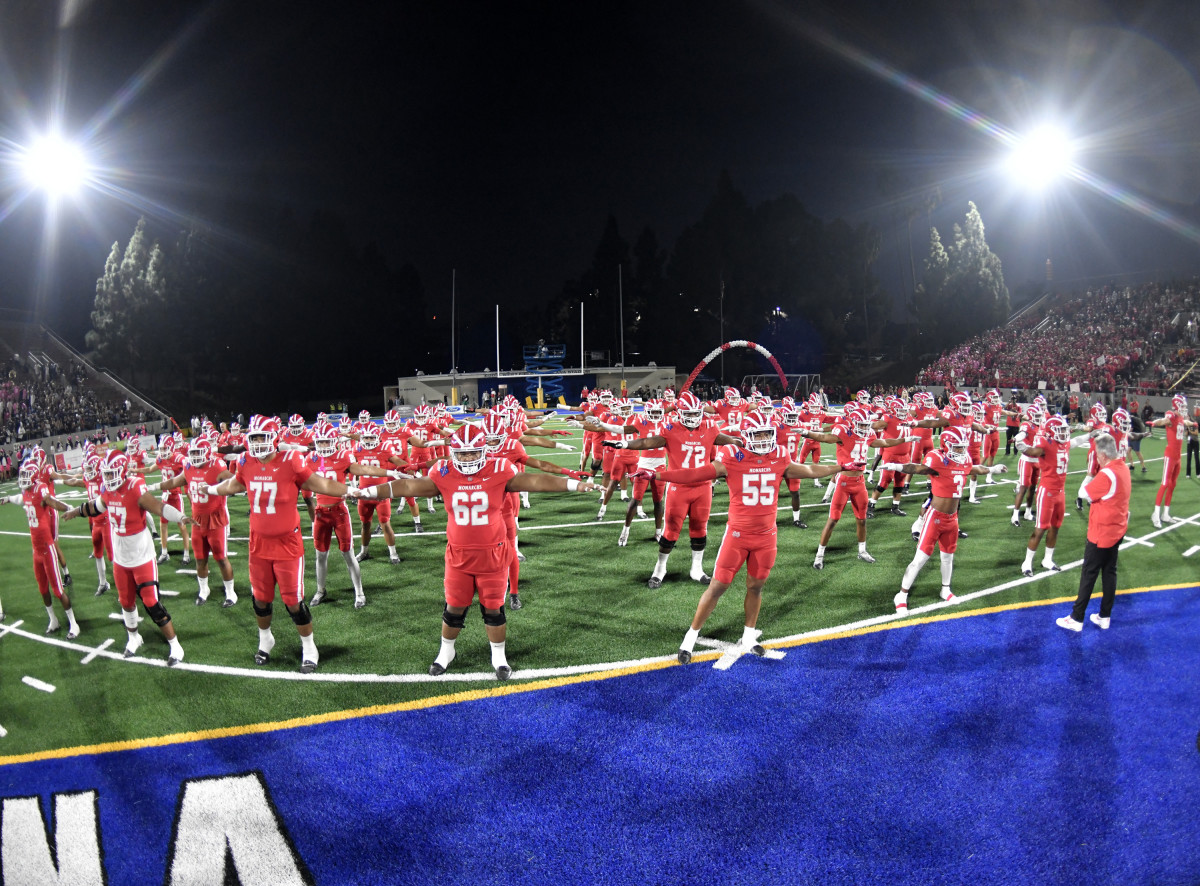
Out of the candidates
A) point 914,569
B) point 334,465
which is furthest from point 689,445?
point 334,465

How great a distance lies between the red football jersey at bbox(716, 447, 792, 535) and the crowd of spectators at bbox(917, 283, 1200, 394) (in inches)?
1524

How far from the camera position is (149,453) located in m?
14.2

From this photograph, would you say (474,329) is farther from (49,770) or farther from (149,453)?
(49,770)

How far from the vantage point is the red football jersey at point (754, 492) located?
7.50 m

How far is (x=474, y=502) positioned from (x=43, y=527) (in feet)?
24.1

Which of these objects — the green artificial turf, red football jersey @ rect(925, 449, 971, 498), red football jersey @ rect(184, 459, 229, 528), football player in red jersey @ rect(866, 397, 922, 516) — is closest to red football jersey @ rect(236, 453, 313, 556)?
the green artificial turf

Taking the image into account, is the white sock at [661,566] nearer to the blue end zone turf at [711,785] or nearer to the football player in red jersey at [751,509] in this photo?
the football player in red jersey at [751,509]

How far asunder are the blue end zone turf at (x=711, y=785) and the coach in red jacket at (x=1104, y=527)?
1046mm

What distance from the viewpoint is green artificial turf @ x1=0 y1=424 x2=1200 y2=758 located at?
7.26 m

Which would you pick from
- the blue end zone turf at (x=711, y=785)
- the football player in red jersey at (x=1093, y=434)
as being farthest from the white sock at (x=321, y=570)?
the football player in red jersey at (x=1093, y=434)

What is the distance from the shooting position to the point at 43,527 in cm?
972

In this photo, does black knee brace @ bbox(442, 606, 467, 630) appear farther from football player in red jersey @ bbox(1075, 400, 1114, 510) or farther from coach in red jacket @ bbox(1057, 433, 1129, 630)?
football player in red jersey @ bbox(1075, 400, 1114, 510)

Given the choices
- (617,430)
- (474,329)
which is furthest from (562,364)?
(617,430)

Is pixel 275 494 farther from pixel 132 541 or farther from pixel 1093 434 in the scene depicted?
pixel 1093 434
